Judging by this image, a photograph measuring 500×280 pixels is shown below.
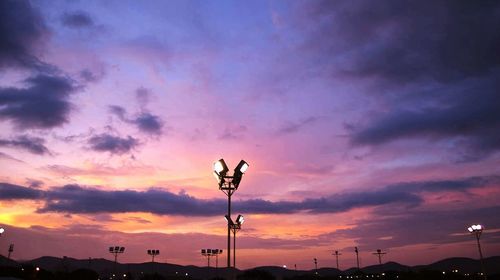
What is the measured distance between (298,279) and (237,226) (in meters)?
129

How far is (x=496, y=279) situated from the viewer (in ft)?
378

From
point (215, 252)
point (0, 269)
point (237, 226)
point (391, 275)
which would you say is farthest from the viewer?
point (391, 275)

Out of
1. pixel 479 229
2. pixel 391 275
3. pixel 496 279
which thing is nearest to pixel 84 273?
pixel 479 229

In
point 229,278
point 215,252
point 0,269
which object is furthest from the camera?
point 215,252

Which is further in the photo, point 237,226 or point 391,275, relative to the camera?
point 391,275

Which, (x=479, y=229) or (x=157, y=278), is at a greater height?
(x=479, y=229)

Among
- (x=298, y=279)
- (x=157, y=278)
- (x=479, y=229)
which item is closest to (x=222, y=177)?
(x=479, y=229)

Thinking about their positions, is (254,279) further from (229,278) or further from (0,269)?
(229,278)

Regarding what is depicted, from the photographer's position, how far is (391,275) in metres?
123

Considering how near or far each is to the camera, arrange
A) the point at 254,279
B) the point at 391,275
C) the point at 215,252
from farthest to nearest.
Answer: the point at 391,275 → the point at 215,252 → the point at 254,279

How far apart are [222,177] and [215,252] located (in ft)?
323

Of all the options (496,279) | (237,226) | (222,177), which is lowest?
(496,279)

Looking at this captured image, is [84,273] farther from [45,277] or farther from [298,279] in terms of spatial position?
[298,279]

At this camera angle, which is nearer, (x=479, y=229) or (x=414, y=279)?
(x=479, y=229)
